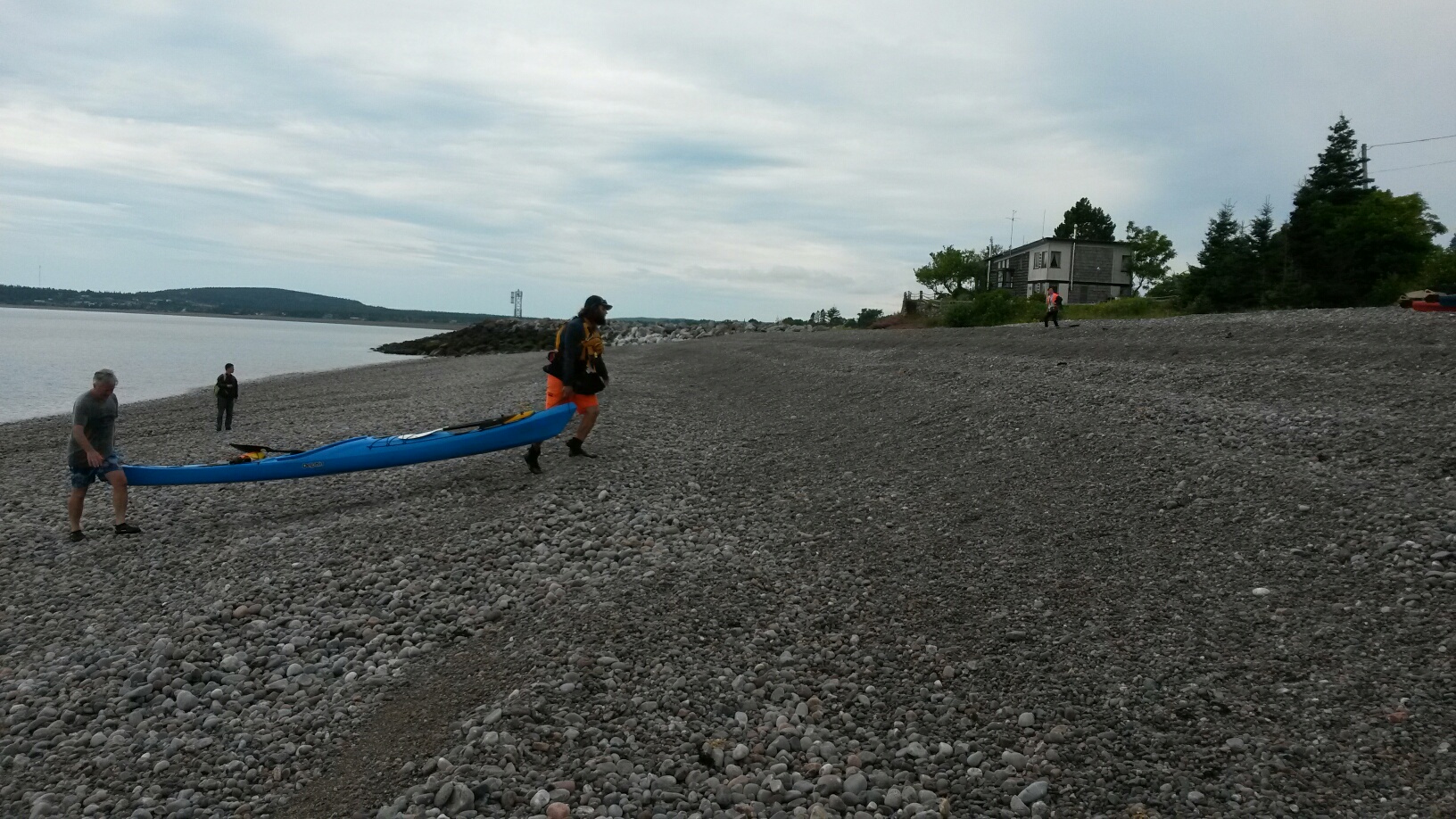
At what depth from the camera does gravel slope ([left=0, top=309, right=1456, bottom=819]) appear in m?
4.62

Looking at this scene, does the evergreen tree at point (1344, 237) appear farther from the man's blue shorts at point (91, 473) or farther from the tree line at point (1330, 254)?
the man's blue shorts at point (91, 473)

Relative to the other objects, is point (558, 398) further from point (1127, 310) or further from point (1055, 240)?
point (1055, 240)

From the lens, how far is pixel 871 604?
666cm

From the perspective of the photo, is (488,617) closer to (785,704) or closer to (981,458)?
(785,704)

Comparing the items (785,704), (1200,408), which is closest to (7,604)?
(785,704)

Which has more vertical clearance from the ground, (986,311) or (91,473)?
(986,311)

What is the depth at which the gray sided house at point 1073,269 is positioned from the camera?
236 feet

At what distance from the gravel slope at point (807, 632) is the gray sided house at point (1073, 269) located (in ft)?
208

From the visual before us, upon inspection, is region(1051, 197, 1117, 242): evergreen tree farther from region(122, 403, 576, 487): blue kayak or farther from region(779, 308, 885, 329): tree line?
region(122, 403, 576, 487): blue kayak

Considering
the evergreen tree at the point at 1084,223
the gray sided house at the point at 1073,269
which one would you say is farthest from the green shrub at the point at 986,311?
the evergreen tree at the point at 1084,223

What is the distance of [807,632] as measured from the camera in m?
6.30

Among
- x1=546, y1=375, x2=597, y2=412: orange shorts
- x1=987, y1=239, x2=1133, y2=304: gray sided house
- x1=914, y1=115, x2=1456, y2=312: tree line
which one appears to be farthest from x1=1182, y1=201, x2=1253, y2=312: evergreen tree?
x1=546, y1=375, x2=597, y2=412: orange shorts

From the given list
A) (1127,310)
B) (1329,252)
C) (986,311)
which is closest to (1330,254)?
(1329,252)

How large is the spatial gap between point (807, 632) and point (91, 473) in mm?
8349
